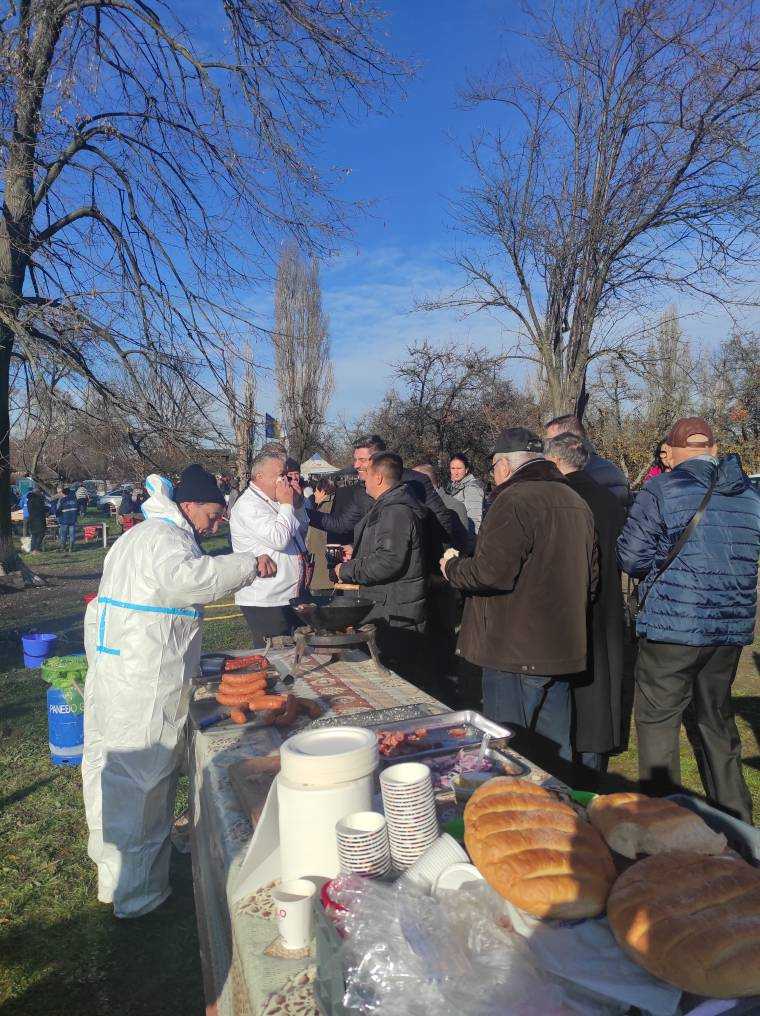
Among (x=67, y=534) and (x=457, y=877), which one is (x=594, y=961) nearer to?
(x=457, y=877)

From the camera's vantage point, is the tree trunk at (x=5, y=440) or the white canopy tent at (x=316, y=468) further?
the white canopy tent at (x=316, y=468)

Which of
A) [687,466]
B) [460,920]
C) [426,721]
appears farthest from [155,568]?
[687,466]

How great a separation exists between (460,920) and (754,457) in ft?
66.9

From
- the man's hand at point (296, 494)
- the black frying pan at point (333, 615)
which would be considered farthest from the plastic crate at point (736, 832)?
the man's hand at point (296, 494)

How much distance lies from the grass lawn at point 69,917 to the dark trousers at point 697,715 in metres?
0.68

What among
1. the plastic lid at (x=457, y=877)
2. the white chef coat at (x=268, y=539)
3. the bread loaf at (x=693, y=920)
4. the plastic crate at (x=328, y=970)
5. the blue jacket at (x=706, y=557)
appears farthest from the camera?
the white chef coat at (x=268, y=539)

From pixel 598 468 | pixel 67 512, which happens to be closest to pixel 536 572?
pixel 598 468

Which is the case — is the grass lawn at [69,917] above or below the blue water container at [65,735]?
below

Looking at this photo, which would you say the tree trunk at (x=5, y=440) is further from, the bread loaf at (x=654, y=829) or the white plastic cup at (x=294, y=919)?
the bread loaf at (x=654, y=829)

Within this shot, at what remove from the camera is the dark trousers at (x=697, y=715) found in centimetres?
317

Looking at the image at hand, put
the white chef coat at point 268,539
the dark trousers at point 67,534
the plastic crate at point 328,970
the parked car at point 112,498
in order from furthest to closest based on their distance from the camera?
the parked car at point 112,498 → the dark trousers at point 67,534 → the white chef coat at point 268,539 → the plastic crate at point 328,970

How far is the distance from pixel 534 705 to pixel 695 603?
88 centimetres

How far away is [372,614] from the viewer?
14.3ft

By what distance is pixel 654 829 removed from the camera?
133 cm
